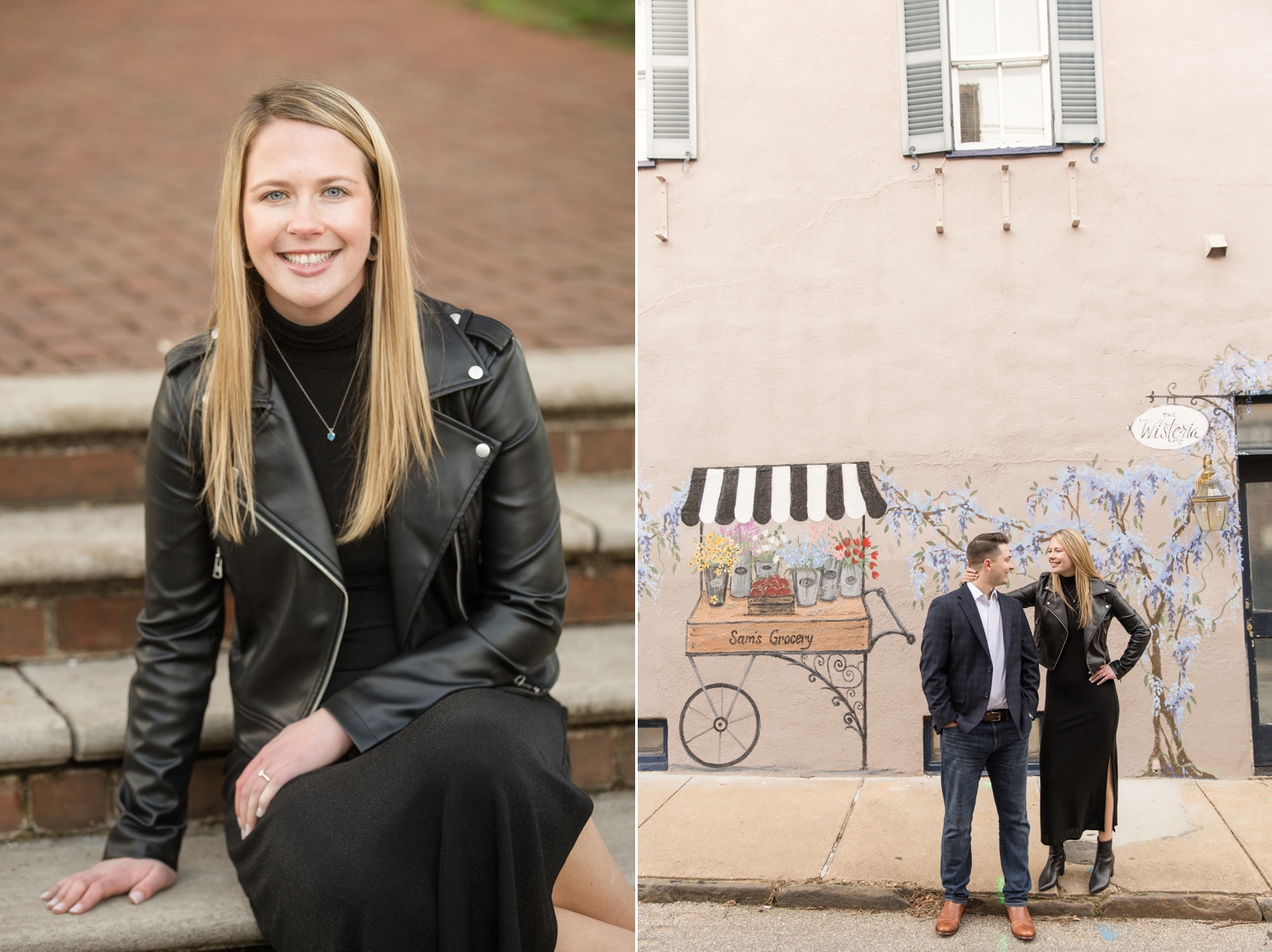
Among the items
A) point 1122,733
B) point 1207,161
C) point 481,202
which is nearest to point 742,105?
point 1207,161

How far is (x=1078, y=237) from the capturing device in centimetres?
136

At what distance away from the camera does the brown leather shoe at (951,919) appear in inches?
53.2

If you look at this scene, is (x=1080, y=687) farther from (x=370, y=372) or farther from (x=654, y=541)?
(x=370, y=372)

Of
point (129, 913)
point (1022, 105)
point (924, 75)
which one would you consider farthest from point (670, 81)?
point (129, 913)

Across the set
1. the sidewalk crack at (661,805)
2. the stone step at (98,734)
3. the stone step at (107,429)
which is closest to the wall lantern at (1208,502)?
the sidewalk crack at (661,805)

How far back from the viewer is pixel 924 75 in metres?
1.35

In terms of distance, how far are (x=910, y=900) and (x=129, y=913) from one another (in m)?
1.23

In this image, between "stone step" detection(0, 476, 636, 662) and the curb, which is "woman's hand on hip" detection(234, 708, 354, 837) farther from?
"stone step" detection(0, 476, 636, 662)

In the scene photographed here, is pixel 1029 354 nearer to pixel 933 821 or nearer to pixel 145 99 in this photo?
pixel 933 821

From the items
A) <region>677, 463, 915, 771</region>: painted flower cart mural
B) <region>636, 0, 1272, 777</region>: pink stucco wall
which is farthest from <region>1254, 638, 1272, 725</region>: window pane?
<region>677, 463, 915, 771</region>: painted flower cart mural

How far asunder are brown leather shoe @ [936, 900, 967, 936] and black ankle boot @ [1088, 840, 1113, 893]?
0.14 metres

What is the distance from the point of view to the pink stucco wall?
4.35ft

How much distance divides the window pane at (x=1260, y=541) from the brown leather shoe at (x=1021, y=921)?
15.9 inches

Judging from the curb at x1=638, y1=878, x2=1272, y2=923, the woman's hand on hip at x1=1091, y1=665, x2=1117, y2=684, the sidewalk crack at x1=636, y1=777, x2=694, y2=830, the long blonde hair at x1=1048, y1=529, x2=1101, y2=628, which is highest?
the long blonde hair at x1=1048, y1=529, x2=1101, y2=628
